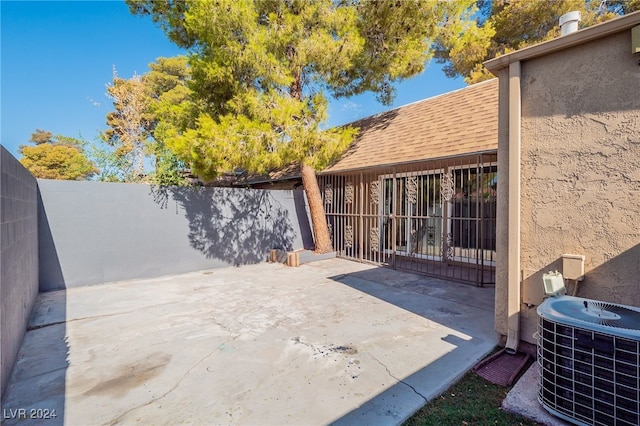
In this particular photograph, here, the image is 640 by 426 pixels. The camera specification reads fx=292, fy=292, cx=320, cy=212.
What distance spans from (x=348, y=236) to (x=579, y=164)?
6.75 m

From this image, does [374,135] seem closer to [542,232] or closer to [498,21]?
[542,232]

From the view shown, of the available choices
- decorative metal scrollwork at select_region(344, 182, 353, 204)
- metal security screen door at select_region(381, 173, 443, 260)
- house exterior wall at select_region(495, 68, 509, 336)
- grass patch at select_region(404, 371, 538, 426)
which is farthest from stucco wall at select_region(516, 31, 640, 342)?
decorative metal scrollwork at select_region(344, 182, 353, 204)

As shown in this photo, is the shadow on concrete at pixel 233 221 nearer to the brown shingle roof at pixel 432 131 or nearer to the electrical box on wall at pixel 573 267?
the brown shingle roof at pixel 432 131

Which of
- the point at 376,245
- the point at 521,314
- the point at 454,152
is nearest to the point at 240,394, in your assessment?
the point at 521,314

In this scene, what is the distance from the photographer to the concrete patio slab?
2.40 metres

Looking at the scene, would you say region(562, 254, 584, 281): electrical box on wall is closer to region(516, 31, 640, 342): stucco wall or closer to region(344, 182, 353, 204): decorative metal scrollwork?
region(516, 31, 640, 342): stucco wall

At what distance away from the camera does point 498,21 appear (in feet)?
39.2

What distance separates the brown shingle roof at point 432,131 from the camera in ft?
20.8

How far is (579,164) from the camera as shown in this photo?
2.82m

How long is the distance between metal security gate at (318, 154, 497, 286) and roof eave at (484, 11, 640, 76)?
3.17 meters

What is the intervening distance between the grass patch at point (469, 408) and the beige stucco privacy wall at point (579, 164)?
2.98ft

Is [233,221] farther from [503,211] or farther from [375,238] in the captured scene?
[503,211]

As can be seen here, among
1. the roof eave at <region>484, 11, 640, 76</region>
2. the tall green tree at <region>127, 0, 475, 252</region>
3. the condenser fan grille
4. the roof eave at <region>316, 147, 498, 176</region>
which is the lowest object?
the condenser fan grille

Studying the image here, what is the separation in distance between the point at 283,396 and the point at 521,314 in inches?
104
